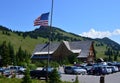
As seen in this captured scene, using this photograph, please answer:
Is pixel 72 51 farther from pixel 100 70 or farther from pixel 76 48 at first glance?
pixel 100 70

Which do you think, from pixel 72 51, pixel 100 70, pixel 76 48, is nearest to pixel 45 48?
pixel 72 51

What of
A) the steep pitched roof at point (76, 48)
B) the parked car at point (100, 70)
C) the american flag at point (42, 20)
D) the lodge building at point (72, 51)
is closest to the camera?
the american flag at point (42, 20)

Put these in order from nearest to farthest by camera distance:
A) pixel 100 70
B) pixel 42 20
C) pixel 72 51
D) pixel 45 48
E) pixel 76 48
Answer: pixel 42 20 < pixel 100 70 < pixel 72 51 < pixel 76 48 < pixel 45 48

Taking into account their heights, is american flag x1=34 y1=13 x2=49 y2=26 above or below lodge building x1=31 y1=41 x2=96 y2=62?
below

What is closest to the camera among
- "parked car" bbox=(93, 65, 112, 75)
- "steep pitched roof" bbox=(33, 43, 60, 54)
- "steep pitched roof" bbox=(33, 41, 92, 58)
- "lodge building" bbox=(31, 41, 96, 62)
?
"parked car" bbox=(93, 65, 112, 75)

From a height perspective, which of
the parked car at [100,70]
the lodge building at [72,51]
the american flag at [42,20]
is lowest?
the parked car at [100,70]

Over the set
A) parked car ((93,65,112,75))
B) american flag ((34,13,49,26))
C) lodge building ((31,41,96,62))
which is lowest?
parked car ((93,65,112,75))

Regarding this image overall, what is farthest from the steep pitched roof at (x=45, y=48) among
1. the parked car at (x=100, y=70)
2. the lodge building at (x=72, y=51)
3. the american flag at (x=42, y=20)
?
the american flag at (x=42, y=20)

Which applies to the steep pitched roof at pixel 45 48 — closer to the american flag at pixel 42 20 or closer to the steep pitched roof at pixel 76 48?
the steep pitched roof at pixel 76 48

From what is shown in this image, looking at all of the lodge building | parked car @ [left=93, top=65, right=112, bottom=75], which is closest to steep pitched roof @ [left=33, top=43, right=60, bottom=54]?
the lodge building

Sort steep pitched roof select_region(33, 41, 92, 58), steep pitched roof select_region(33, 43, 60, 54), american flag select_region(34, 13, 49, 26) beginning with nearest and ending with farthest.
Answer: american flag select_region(34, 13, 49, 26)
steep pitched roof select_region(33, 41, 92, 58)
steep pitched roof select_region(33, 43, 60, 54)

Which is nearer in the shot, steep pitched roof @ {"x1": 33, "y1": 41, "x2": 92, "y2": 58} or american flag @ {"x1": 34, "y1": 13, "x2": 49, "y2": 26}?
american flag @ {"x1": 34, "y1": 13, "x2": 49, "y2": 26}

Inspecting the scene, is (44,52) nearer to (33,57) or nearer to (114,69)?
(33,57)

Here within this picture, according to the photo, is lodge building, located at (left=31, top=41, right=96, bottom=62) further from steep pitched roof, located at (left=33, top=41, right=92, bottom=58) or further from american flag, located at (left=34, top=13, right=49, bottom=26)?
american flag, located at (left=34, top=13, right=49, bottom=26)
